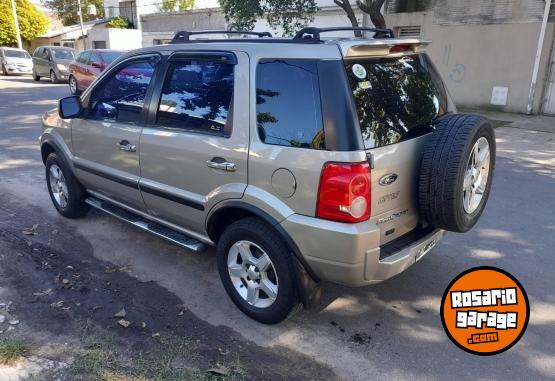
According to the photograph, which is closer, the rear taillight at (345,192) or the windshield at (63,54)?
the rear taillight at (345,192)

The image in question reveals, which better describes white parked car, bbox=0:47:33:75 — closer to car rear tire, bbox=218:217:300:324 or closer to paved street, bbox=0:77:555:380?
paved street, bbox=0:77:555:380

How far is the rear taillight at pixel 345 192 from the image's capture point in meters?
2.51

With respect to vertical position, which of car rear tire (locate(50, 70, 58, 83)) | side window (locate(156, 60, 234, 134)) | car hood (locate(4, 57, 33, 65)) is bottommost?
car rear tire (locate(50, 70, 58, 83))

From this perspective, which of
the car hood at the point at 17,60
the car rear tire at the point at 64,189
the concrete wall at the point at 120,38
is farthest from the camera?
the concrete wall at the point at 120,38

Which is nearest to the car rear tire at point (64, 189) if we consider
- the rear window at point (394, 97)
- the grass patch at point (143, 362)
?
the grass patch at point (143, 362)

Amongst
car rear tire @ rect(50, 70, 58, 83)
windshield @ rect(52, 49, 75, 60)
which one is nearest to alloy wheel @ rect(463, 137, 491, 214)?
windshield @ rect(52, 49, 75, 60)

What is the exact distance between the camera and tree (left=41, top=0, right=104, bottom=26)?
46.2m

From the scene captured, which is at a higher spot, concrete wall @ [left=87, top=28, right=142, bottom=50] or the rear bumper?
concrete wall @ [left=87, top=28, right=142, bottom=50]

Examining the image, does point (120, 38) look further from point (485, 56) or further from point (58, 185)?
point (58, 185)

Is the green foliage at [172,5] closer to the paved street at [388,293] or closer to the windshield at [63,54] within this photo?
the windshield at [63,54]

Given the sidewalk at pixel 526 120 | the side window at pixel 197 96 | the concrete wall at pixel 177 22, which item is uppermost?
the concrete wall at pixel 177 22

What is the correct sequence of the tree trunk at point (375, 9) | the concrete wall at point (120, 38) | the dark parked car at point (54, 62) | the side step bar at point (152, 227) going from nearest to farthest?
1. the side step bar at point (152, 227)
2. the tree trunk at point (375, 9)
3. the dark parked car at point (54, 62)
4. the concrete wall at point (120, 38)

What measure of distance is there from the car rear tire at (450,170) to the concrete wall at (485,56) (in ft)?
34.6

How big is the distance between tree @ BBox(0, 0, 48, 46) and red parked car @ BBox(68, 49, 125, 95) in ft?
77.8
